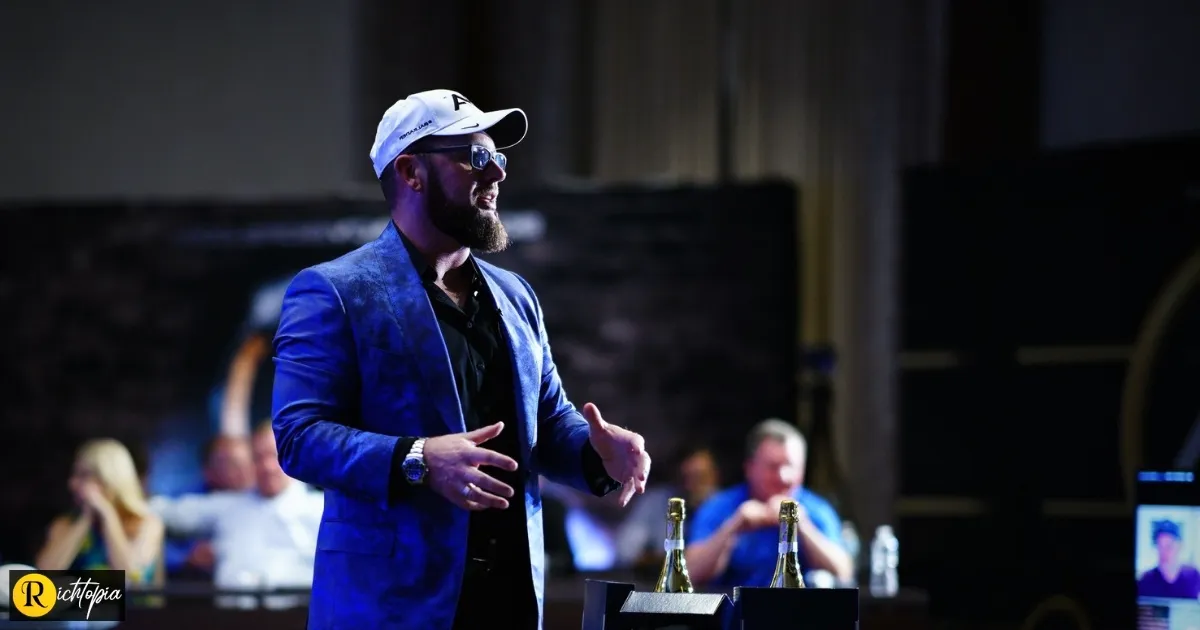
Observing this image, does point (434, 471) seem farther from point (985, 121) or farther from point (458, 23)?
point (458, 23)

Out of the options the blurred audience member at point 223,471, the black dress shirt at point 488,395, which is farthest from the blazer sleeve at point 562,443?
the blurred audience member at point 223,471

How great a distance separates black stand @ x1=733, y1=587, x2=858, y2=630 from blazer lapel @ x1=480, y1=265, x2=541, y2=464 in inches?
15.0

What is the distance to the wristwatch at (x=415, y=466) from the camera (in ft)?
6.05

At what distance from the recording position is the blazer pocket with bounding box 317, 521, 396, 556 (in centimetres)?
192

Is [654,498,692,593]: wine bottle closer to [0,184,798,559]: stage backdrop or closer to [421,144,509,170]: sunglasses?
[421,144,509,170]: sunglasses

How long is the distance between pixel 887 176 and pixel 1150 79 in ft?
4.20

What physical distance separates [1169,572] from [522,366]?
45.0 inches

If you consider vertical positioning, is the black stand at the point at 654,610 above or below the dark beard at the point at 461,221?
below

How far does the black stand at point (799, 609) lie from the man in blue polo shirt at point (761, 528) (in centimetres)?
192

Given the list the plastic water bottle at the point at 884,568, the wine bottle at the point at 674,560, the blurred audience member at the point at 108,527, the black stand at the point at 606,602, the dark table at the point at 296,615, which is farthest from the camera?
the blurred audience member at the point at 108,527

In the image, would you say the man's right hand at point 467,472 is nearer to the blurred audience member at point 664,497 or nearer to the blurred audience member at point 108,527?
the blurred audience member at point 108,527

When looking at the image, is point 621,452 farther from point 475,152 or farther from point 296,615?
point 296,615

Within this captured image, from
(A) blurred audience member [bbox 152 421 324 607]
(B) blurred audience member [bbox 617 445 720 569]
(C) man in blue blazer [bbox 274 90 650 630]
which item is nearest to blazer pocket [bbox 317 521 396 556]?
(C) man in blue blazer [bbox 274 90 650 630]

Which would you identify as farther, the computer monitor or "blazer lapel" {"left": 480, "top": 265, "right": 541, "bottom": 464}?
the computer monitor
